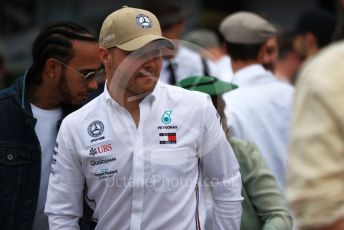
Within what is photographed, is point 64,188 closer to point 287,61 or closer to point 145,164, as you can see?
point 145,164

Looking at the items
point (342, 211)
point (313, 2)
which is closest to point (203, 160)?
point (342, 211)

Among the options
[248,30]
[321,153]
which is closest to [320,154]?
[321,153]

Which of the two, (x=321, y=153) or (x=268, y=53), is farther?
(x=268, y=53)

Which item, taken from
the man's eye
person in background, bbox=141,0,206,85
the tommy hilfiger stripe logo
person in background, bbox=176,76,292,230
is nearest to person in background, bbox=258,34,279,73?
person in background, bbox=141,0,206,85

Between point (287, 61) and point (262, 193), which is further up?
point (262, 193)

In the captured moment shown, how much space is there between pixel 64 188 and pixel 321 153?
191cm

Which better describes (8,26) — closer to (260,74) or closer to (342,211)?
(260,74)

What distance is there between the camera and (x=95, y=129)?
11.5 feet

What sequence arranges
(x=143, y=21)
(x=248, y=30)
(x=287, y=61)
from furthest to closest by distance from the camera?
(x=287, y=61) < (x=248, y=30) < (x=143, y=21)

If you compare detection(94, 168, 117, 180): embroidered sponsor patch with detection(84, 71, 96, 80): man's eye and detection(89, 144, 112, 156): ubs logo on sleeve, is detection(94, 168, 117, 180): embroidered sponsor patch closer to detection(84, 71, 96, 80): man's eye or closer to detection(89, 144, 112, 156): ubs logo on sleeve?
detection(89, 144, 112, 156): ubs logo on sleeve

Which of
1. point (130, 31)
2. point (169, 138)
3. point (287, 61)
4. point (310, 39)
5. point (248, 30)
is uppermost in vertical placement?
point (130, 31)

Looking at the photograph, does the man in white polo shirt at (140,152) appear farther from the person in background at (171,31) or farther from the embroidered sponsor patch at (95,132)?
the person in background at (171,31)

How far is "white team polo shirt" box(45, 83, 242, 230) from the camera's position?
3428mm

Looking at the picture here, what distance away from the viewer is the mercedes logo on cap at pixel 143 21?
11.8 feet
